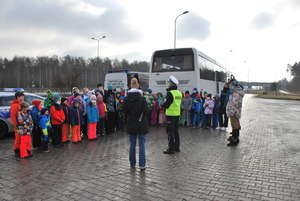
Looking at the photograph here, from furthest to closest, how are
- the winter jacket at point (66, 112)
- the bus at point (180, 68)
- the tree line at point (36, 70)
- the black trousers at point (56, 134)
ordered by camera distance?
the tree line at point (36, 70)
the bus at point (180, 68)
the winter jacket at point (66, 112)
the black trousers at point (56, 134)

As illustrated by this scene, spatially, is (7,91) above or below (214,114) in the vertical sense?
above

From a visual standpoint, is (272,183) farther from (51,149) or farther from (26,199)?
(51,149)

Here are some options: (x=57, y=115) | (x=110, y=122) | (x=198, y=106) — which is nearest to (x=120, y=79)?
(x=198, y=106)

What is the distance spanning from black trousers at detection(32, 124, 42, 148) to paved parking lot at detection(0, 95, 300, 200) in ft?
1.55

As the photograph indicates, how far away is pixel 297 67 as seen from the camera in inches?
3349

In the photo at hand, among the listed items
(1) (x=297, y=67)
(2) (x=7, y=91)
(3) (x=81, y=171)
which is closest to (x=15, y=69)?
(2) (x=7, y=91)

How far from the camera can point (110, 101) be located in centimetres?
949

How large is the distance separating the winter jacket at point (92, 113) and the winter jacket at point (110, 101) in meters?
1.03

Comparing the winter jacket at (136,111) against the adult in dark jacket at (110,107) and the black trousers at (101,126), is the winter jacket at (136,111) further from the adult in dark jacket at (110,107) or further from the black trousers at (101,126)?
the adult in dark jacket at (110,107)

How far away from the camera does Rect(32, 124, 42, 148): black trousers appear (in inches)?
269

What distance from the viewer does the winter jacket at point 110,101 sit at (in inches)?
372

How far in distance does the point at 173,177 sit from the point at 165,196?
0.87 m

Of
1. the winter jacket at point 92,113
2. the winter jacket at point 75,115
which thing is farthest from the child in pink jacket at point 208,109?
the winter jacket at point 75,115

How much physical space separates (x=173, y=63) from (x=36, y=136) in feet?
27.3
